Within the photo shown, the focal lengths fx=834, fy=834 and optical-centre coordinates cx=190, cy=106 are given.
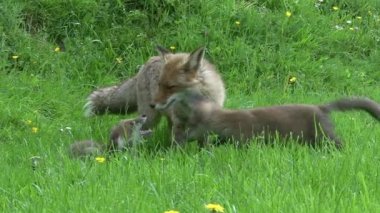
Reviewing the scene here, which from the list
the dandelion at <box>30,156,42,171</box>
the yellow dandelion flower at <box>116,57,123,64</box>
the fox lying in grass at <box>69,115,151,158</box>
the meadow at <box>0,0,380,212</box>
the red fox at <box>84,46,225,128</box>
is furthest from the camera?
the yellow dandelion flower at <box>116,57,123,64</box>

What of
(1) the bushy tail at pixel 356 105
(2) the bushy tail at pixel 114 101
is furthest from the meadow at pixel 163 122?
(1) the bushy tail at pixel 356 105

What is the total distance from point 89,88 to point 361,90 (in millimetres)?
3784

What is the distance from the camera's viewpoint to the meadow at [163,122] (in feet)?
18.4

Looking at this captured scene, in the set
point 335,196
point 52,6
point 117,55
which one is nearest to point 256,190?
point 335,196

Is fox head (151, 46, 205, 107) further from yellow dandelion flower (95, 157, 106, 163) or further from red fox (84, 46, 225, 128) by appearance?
yellow dandelion flower (95, 157, 106, 163)

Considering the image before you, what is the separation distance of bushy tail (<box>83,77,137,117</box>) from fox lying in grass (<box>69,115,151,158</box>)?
880 mm

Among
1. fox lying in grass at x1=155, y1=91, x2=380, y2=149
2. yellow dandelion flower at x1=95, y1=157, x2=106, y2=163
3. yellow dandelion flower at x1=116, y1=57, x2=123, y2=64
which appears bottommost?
yellow dandelion flower at x1=116, y1=57, x2=123, y2=64

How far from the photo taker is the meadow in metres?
5.60

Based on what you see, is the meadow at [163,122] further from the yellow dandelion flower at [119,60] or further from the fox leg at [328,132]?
the fox leg at [328,132]

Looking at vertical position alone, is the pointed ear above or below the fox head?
above

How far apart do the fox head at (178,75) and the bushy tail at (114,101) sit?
95cm

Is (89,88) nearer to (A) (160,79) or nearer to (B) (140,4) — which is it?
(B) (140,4)

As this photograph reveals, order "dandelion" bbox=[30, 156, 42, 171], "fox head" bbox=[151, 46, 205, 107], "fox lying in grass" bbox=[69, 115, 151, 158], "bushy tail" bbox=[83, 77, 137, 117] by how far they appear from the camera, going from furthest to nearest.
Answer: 1. "bushy tail" bbox=[83, 77, 137, 117]
2. "fox head" bbox=[151, 46, 205, 107]
3. "fox lying in grass" bbox=[69, 115, 151, 158]
4. "dandelion" bbox=[30, 156, 42, 171]

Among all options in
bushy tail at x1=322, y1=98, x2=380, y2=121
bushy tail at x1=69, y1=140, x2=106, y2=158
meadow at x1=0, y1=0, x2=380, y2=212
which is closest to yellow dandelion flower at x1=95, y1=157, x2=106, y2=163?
meadow at x1=0, y1=0, x2=380, y2=212
